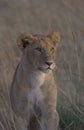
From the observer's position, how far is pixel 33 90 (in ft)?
21.7

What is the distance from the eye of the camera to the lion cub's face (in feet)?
20.7

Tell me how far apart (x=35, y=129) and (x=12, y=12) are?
18.6 ft

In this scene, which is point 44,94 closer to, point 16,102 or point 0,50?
point 16,102

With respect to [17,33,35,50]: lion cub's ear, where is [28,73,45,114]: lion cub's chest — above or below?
below

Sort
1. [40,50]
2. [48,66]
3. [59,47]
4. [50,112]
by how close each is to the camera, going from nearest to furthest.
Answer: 1. [48,66]
2. [40,50]
3. [50,112]
4. [59,47]

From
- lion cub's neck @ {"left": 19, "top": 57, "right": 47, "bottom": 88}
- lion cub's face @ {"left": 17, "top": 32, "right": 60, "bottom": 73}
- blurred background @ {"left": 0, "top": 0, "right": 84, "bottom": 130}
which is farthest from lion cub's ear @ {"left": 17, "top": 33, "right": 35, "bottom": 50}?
blurred background @ {"left": 0, "top": 0, "right": 84, "bottom": 130}

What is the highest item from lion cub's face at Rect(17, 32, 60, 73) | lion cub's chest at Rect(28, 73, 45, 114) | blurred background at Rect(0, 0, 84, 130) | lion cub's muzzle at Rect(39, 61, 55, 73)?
lion cub's face at Rect(17, 32, 60, 73)

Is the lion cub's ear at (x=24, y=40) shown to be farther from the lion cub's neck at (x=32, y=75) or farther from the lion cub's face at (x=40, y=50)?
the lion cub's neck at (x=32, y=75)

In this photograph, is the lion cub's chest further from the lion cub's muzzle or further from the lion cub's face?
the lion cub's muzzle

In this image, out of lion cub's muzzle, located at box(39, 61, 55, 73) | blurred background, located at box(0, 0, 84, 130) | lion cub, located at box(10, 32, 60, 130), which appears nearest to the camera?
lion cub's muzzle, located at box(39, 61, 55, 73)

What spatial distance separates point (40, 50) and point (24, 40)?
0.22 metres

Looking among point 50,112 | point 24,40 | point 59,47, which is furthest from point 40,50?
point 59,47

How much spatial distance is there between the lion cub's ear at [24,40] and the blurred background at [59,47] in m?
0.32

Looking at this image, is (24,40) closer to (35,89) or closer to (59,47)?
(35,89)
